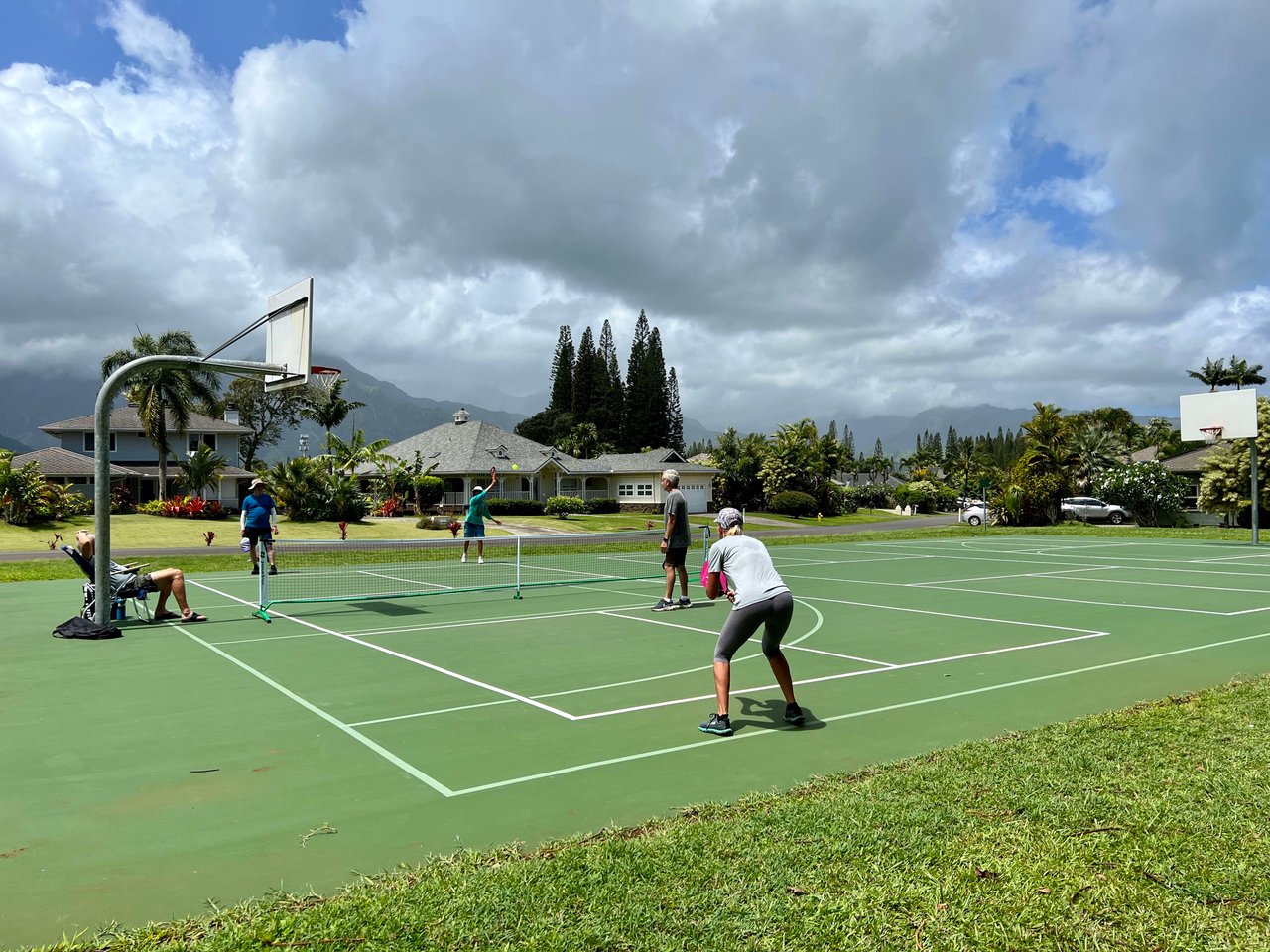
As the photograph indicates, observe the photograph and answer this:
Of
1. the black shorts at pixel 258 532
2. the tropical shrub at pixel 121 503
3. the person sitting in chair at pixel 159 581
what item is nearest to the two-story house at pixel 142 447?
the tropical shrub at pixel 121 503

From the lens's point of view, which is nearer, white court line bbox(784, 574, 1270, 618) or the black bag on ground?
the black bag on ground

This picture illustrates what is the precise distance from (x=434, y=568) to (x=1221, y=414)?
30.4 m

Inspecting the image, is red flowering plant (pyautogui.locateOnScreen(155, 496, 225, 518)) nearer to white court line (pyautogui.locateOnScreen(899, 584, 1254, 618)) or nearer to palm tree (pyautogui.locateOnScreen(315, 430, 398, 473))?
palm tree (pyautogui.locateOnScreen(315, 430, 398, 473))

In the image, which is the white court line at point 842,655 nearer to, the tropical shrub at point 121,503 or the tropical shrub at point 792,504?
the tropical shrub at point 121,503

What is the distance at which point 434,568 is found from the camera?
23.9 meters

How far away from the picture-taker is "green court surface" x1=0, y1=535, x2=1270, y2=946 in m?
4.99

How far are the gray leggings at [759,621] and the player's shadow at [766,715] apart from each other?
742 millimetres

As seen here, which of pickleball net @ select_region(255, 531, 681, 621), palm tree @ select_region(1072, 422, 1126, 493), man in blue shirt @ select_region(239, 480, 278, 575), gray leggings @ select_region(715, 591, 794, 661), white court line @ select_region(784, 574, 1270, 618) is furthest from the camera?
palm tree @ select_region(1072, 422, 1126, 493)

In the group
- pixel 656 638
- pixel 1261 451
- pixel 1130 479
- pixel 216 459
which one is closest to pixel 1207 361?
pixel 1130 479

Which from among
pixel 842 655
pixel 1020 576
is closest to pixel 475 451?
pixel 1020 576

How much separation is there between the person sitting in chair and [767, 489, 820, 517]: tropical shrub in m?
52.1

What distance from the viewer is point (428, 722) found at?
7570 millimetres

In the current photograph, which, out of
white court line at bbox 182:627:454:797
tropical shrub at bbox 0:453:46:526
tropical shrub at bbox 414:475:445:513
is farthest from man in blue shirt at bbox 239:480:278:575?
tropical shrub at bbox 414:475:445:513

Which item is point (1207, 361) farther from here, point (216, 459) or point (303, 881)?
point (303, 881)
